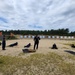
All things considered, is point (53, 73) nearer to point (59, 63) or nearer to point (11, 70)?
point (59, 63)

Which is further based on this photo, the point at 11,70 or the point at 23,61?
the point at 23,61

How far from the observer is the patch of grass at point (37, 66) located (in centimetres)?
959

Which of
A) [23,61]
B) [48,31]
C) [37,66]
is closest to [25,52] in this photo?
[23,61]

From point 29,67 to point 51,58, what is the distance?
8.67ft

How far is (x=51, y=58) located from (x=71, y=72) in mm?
2772

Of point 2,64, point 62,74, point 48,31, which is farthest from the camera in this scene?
point 48,31

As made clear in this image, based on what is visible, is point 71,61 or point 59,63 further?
point 71,61

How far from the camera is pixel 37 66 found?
1041 cm

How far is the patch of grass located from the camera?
31.4ft

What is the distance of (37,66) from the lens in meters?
10.4

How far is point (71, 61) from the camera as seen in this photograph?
11867 millimetres

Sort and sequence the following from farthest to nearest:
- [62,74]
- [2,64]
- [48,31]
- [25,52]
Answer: [48,31]
[25,52]
[2,64]
[62,74]

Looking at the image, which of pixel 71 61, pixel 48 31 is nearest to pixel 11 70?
pixel 71 61

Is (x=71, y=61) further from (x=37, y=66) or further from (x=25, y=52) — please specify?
(x=25, y=52)
